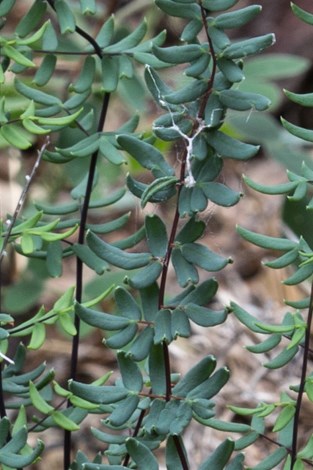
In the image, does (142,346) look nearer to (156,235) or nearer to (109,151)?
(156,235)

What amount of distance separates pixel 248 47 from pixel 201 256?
0.17 meters

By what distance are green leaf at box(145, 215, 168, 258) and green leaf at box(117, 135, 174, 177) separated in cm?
4

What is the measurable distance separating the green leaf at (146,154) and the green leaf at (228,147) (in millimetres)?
41

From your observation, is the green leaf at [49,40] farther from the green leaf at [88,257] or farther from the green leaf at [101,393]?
the green leaf at [101,393]

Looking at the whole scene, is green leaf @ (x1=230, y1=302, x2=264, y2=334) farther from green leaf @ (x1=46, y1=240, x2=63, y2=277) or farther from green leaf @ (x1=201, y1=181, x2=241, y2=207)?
green leaf @ (x1=46, y1=240, x2=63, y2=277)

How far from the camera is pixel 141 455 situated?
2.50 feet

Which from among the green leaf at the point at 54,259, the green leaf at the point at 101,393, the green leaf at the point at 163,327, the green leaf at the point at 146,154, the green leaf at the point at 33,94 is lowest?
the green leaf at the point at 54,259

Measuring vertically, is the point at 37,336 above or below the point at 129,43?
below

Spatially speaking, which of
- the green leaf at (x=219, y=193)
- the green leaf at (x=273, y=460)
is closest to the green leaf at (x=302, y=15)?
the green leaf at (x=219, y=193)

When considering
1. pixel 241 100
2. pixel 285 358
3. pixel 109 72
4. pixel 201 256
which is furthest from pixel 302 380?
pixel 109 72

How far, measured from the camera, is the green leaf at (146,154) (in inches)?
30.8

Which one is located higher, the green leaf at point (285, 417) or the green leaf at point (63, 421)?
the green leaf at point (285, 417)

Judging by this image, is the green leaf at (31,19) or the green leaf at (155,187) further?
the green leaf at (31,19)

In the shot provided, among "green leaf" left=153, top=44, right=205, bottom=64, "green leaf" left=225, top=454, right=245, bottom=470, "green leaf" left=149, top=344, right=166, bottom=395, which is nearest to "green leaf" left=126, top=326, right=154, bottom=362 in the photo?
"green leaf" left=149, top=344, right=166, bottom=395
